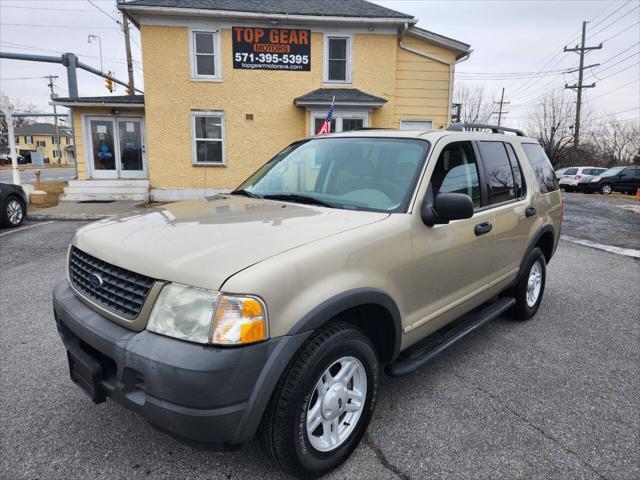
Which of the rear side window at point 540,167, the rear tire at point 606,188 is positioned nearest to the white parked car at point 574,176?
the rear tire at point 606,188

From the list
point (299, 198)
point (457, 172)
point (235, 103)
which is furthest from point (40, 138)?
point (457, 172)

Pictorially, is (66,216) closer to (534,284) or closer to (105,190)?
(105,190)

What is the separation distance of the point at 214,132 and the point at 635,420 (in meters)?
13.1

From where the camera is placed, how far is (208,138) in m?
13.9

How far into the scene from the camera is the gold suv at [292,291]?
1.80 m

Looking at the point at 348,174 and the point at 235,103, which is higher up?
the point at 235,103

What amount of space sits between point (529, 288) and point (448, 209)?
8.20 feet

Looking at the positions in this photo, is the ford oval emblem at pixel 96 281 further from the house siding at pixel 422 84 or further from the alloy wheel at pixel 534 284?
the house siding at pixel 422 84

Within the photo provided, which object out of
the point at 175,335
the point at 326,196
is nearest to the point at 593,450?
the point at 326,196

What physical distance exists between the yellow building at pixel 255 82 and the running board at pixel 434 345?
1042 centimetres

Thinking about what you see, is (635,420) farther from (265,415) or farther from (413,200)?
(265,415)

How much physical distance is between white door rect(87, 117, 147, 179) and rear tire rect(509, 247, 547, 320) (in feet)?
44.1

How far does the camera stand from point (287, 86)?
45.0ft

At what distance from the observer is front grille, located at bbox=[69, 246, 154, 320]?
2010mm
